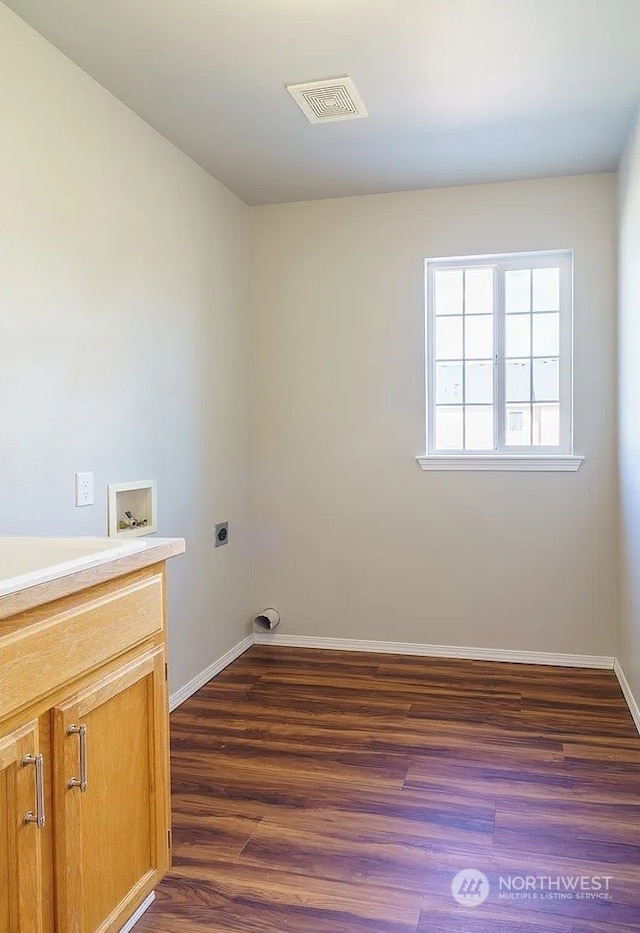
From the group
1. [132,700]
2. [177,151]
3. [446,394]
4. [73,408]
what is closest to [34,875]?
[132,700]

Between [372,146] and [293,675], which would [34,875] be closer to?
[293,675]

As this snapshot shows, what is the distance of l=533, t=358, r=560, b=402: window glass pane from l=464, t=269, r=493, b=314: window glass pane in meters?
0.41

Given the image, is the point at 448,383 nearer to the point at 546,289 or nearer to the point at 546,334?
the point at 546,334

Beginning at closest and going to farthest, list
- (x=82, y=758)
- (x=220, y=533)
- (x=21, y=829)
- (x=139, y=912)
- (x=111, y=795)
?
(x=21, y=829), (x=82, y=758), (x=111, y=795), (x=139, y=912), (x=220, y=533)

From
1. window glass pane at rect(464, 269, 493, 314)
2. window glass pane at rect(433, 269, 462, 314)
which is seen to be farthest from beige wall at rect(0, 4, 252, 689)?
window glass pane at rect(464, 269, 493, 314)

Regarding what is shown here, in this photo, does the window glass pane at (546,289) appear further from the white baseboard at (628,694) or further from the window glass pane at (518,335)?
the white baseboard at (628,694)

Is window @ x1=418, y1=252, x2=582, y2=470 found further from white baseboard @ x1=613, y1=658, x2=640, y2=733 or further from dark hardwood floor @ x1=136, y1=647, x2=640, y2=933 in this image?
dark hardwood floor @ x1=136, y1=647, x2=640, y2=933

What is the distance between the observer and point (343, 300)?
4.19 meters

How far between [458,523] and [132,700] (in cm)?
261

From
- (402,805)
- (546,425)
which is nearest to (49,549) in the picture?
(402,805)

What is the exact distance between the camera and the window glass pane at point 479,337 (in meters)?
4.08

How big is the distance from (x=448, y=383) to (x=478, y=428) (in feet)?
0.97

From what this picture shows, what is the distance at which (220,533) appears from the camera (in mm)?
3904

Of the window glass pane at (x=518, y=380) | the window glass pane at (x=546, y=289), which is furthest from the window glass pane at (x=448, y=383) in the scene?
the window glass pane at (x=546, y=289)
